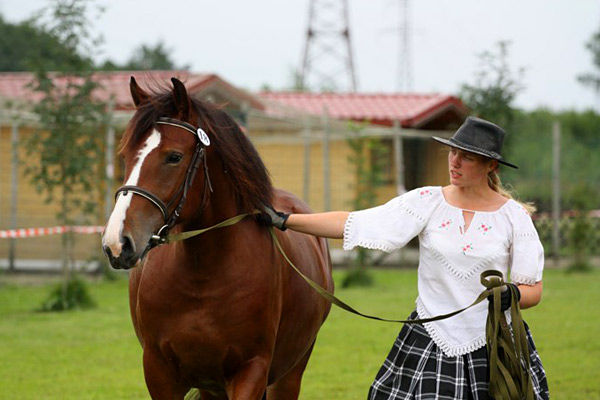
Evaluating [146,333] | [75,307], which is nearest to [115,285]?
[75,307]

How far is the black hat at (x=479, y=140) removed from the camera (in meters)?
4.14

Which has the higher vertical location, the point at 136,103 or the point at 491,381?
the point at 136,103

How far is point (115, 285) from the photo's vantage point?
14.3m

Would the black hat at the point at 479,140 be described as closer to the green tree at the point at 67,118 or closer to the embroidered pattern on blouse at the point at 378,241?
the embroidered pattern on blouse at the point at 378,241

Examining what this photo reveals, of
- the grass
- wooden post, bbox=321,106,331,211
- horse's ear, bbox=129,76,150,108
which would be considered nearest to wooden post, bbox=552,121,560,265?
the grass

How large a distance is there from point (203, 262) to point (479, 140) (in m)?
1.38

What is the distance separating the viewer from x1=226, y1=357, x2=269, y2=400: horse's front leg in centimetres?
432

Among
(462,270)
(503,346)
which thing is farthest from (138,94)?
(503,346)

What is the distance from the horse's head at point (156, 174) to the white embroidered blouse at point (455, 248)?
785 mm

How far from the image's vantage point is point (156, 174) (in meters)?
3.97

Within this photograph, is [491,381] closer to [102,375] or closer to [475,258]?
[475,258]

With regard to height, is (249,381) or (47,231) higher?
(249,381)

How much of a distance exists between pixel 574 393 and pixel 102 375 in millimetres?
3902

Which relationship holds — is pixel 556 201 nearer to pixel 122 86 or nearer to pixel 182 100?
pixel 122 86
